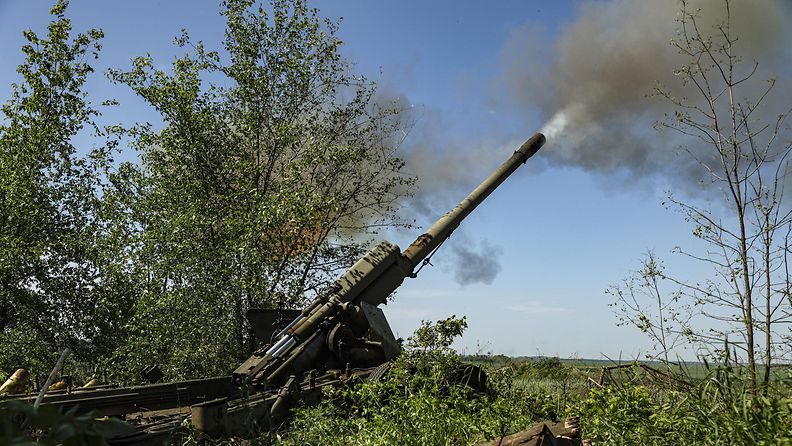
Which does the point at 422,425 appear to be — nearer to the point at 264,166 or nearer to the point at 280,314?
the point at 280,314

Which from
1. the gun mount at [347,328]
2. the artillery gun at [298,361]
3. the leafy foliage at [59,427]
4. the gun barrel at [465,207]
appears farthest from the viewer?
the gun barrel at [465,207]

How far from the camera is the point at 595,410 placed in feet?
17.9

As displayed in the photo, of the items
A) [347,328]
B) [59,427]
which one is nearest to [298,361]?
[347,328]

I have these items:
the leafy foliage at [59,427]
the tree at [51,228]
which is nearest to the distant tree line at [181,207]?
the tree at [51,228]

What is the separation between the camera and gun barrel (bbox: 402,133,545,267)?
497 inches

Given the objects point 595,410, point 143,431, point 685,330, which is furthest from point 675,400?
point 143,431

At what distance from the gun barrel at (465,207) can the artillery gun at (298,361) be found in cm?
2

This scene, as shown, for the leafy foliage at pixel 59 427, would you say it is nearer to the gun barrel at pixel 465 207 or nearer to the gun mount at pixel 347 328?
the gun mount at pixel 347 328

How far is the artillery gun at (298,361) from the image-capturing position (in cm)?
648

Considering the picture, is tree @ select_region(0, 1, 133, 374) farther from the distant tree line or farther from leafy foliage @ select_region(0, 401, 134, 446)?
leafy foliage @ select_region(0, 401, 134, 446)

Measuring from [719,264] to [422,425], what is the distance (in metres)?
4.03

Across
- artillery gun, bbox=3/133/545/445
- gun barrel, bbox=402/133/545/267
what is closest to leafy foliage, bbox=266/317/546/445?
artillery gun, bbox=3/133/545/445

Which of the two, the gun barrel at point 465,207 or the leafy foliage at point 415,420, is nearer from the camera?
the leafy foliage at point 415,420

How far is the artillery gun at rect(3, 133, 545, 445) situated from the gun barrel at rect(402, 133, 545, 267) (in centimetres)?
2
